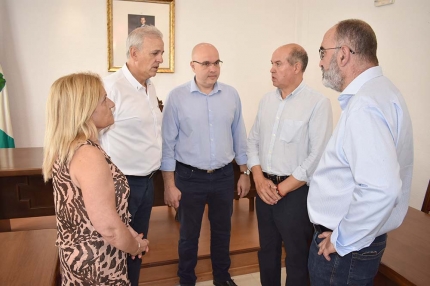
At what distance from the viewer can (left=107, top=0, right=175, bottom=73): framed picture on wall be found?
3896 millimetres

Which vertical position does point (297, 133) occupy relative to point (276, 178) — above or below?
above

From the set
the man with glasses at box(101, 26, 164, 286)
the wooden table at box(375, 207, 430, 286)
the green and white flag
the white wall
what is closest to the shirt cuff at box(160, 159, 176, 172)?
the man with glasses at box(101, 26, 164, 286)

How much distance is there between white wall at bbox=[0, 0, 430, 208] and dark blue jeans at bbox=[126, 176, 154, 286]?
2.31 m

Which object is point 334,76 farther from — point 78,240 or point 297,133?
point 78,240

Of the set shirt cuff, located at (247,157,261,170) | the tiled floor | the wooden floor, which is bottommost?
the tiled floor

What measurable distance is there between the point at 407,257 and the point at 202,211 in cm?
122

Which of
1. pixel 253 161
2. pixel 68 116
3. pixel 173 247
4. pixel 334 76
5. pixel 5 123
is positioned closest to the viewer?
pixel 68 116

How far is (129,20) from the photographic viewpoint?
395 cm

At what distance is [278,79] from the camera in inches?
72.3

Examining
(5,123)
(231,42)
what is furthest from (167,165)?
(231,42)

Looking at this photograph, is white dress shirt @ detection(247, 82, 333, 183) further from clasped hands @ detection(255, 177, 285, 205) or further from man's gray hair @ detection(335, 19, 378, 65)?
man's gray hair @ detection(335, 19, 378, 65)

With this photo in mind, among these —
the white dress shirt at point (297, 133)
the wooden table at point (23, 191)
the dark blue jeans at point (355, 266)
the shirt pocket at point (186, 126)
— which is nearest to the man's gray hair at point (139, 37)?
the shirt pocket at point (186, 126)

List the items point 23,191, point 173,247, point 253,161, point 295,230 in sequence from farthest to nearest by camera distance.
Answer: point 173,247 → point 23,191 → point 253,161 → point 295,230

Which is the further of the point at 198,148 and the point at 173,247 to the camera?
the point at 173,247
